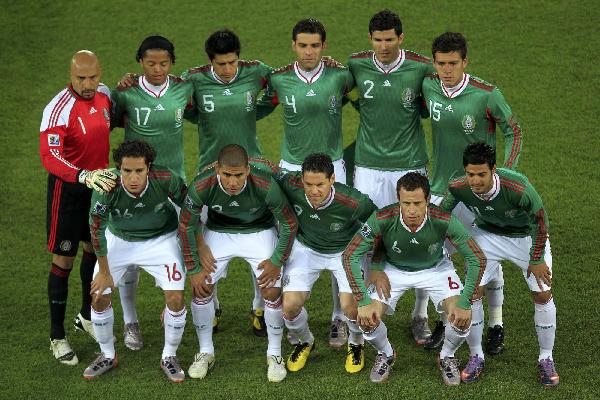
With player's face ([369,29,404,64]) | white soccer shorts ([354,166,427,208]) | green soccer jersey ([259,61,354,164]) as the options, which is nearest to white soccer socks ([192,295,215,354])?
green soccer jersey ([259,61,354,164])

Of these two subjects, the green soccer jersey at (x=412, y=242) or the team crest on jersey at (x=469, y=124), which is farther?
the team crest on jersey at (x=469, y=124)

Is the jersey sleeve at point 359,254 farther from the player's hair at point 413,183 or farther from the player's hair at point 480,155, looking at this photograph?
the player's hair at point 480,155

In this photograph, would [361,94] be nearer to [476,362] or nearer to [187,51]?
[476,362]

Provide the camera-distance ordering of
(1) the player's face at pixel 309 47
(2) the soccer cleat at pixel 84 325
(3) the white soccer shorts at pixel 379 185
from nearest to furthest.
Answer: (1) the player's face at pixel 309 47 < (3) the white soccer shorts at pixel 379 185 < (2) the soccer cleat at pixel 84 325

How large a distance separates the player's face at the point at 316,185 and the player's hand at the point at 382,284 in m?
0.69

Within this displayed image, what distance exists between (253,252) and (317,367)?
39.2 inches

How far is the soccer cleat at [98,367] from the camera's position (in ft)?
25.1

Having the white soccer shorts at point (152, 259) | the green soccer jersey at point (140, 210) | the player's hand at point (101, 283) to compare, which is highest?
the green soccer jersey at point (140, 210)

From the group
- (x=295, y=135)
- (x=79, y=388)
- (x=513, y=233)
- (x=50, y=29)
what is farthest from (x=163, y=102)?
(x=50, y=29)

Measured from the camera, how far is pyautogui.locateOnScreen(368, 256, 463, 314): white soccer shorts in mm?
7348

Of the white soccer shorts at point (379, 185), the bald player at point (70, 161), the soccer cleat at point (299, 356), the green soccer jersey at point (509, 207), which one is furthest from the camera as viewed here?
the white soccer shorts at point (379, 185)

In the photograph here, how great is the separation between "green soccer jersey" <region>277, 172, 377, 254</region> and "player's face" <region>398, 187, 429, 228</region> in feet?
1.65

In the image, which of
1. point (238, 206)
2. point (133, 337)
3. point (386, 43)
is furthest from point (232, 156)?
point (133, 337)

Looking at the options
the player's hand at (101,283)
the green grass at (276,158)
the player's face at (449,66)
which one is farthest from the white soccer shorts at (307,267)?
the player's face at (449,66)
